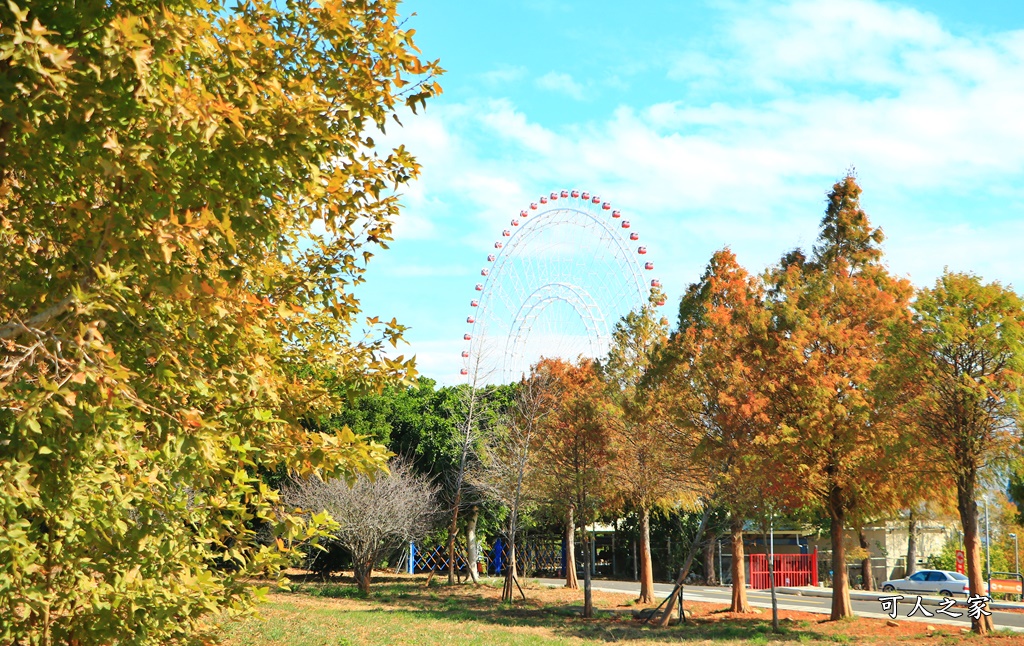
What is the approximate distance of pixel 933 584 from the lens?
34562 mm

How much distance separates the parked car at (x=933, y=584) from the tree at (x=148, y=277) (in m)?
34.4

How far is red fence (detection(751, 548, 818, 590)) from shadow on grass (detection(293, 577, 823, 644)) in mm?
13344

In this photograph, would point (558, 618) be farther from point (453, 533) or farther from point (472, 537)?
point (472, 537)

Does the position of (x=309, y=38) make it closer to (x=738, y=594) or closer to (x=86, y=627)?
(x=86, y=627)

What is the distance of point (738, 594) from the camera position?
80.3ft

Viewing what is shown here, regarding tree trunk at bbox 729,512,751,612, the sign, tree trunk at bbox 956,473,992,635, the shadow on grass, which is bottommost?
the sign

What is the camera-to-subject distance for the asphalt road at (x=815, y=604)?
22.6m

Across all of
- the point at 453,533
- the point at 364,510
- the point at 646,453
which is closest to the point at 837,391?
the point at 646,453

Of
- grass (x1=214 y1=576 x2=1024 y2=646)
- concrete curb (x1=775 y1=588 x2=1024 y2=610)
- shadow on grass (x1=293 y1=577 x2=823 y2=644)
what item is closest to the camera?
grass (x1=214 y1=576 x2=1024 y2=646)

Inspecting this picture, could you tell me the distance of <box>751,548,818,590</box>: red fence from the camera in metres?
37.4

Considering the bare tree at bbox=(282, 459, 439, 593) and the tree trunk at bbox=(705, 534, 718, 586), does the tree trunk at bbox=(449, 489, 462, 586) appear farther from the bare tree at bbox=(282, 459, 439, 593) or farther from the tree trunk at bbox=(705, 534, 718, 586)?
the tree trunk at bbox=(705, 534, 718, 586)

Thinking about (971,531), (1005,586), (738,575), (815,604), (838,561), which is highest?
(971,531)

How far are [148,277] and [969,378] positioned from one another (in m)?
17.9

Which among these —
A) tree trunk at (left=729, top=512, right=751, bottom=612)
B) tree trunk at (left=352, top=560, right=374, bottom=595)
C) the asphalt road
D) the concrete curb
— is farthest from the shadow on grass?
the concrete curb
